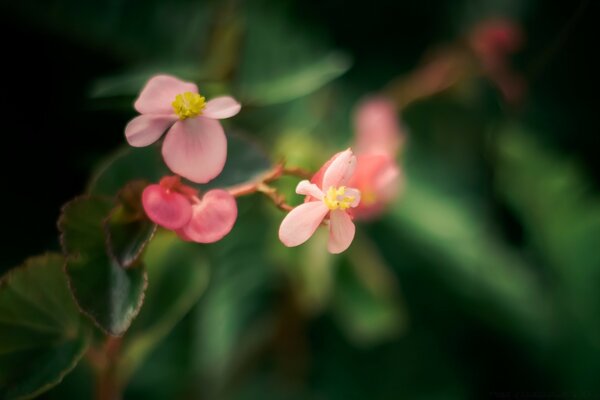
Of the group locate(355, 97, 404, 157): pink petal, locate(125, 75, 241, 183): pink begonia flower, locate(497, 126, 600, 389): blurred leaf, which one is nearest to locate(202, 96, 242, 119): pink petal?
locate(125, 75, 241, 183): pink begonia flower

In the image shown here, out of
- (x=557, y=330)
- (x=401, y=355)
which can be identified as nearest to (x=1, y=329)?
(x=401, y=355)

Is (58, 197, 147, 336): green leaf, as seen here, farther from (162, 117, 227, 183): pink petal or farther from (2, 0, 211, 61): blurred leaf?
(2, 0, 211, 61): blurred leaf

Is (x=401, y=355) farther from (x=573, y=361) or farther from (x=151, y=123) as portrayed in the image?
(x=151, y=123)

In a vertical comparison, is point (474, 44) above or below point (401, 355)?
above

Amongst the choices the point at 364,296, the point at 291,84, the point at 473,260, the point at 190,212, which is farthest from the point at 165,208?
the point at 473,260

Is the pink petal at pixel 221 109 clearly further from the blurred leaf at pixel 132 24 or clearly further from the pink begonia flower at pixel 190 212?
the blurred leaf at pixel 132 24

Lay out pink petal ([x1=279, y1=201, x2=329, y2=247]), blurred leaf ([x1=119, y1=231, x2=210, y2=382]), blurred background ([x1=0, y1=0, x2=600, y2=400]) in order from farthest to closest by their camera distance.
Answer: blurred background ([x1=0, y1=0, x2=600, y2=400]) < blurred leaf ([x1=119, y1=231, x2=210, y2=382]) < pink petal ([x1=279, y1=201, x2=329, y2=247])
